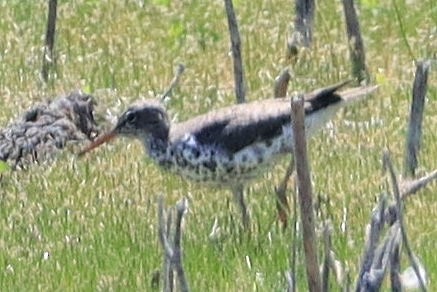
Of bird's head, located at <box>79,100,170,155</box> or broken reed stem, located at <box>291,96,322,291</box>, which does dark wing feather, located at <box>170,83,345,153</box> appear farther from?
broken reed stem, located at <box>291,96,322,291</box>

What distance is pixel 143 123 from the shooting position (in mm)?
9359

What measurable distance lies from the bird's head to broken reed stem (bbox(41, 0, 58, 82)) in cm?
333

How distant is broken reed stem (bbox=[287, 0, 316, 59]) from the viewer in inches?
489

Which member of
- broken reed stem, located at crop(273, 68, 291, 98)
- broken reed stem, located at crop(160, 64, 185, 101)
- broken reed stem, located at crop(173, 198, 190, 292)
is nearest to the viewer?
broken reed stem, located at crop(173, 198, 190, 292)

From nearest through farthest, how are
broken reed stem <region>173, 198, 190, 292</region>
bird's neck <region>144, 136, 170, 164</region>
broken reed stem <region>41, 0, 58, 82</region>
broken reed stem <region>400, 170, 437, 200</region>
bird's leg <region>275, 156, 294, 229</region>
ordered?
broken reed stem <region>173, 198, 190, 292</region>
broken reed stem <region>400, 170, 437, 200</region>
bird's leg <region>275, 156, 294, 229</region>
bird's neck <region>144, 136, 170, 164</region>
broken reed stem <region>41, 0, 58, 82</region>

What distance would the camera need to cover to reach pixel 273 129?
866 cm

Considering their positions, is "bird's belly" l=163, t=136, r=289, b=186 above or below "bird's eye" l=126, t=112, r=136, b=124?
below

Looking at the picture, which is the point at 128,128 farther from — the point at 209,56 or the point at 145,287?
the point at 209,56

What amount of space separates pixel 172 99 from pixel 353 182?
280cm

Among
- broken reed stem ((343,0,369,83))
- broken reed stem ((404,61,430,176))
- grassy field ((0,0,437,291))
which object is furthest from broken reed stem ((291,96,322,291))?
broken reed stem ((343,0,369,83))

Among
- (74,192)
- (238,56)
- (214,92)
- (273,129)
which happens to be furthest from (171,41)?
(273,129)

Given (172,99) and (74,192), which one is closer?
(74,192)

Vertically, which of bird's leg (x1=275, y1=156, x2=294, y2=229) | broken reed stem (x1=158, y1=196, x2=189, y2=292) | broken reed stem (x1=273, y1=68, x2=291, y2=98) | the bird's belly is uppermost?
broken reed stem (x1=158, y1=196, x2=189, y2=292)

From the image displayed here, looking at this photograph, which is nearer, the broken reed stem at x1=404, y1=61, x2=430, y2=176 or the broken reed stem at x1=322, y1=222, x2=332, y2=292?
the broken reed stem at x1=322, y1=222, x2=332, y2=292
